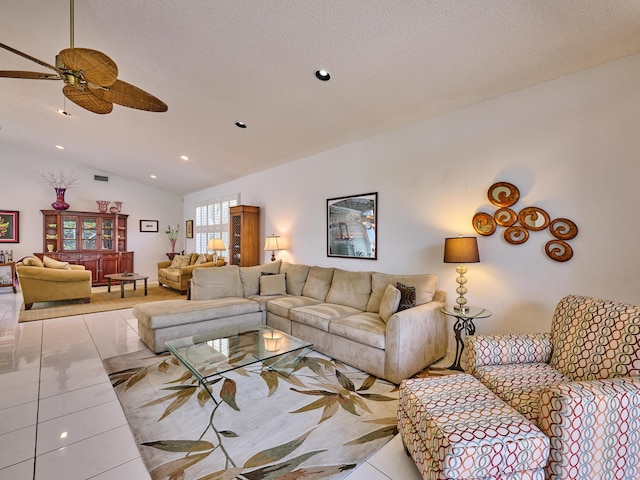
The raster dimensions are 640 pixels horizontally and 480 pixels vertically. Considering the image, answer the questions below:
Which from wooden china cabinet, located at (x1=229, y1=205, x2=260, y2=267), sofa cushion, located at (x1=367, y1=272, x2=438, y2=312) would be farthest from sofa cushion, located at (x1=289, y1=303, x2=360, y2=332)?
wooden china cabinet, located at (x1=229, y1=205, x2=260, y2=267)

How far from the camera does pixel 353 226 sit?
427 centimetres

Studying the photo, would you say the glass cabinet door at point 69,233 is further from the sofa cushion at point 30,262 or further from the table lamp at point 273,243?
the table lamp at point 273,243

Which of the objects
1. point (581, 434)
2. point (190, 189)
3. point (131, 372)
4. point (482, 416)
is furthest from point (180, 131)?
point (581, 434)

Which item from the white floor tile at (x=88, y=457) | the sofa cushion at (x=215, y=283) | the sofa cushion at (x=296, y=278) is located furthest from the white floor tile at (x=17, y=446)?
the sofa cushion at (x=296, y=278)

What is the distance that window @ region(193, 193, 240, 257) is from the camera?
725 centimetres

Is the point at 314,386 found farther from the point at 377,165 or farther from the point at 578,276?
the point at 377,165

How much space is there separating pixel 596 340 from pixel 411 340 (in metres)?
1.28

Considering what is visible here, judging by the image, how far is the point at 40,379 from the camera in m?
2.67

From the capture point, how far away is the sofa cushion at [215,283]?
13.5 ft

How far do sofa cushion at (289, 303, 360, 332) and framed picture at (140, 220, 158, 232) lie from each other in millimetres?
7068

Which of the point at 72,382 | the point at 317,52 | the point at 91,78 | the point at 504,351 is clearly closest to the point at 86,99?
the point at 91,78

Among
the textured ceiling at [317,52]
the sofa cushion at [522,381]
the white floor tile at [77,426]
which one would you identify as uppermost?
the textured ceiling at [317,52]

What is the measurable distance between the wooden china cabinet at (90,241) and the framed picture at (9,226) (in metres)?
0.48

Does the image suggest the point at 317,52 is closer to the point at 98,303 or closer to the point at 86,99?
the point at 86,99
